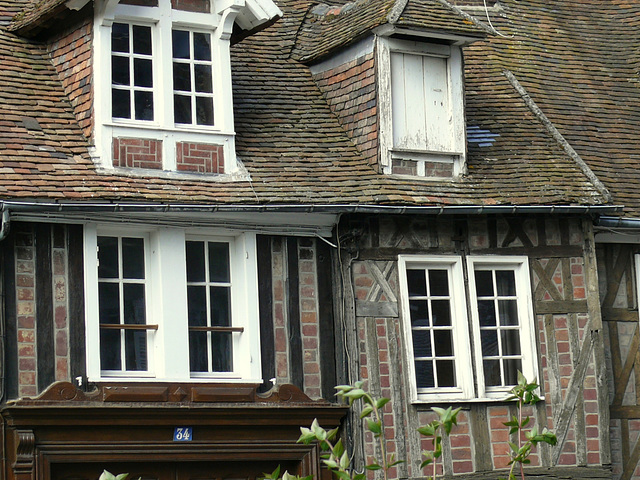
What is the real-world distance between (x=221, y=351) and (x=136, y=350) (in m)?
0.88

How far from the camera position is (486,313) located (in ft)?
50.0

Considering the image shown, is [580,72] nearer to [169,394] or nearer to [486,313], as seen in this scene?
[486,313]

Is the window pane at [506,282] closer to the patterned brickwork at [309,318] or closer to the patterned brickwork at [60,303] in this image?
the patterned brickwork at [309,318]

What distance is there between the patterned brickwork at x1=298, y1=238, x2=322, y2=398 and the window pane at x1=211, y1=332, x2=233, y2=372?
2.41 feet

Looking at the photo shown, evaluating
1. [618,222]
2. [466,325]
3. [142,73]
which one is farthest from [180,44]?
[618,222]

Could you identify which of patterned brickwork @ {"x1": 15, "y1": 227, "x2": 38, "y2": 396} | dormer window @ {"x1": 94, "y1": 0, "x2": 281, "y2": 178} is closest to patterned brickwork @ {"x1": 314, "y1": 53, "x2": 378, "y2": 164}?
dormer window @ {"x1": 94, "y1": 0, "x2": 281, "y2": 178}

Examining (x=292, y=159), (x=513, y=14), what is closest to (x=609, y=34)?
(x=513, y=14)

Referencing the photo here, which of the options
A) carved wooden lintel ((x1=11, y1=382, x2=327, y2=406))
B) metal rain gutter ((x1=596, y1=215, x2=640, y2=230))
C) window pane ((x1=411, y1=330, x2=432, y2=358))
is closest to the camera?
carved wooden lintel ((x1=11, y1=382, x2=327, y2=406))

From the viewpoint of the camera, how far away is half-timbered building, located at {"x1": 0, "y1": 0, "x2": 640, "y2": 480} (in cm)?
1355

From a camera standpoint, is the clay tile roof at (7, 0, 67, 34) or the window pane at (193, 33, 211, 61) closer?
the clay tile roof at (7, 0, 67, 34)

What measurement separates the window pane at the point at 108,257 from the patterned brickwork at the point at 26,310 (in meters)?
0.68

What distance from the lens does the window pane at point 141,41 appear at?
14617mm

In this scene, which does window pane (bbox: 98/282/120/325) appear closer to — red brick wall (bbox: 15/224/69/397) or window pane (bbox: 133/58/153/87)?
red brick wall (bbox: 15/224/69/397)

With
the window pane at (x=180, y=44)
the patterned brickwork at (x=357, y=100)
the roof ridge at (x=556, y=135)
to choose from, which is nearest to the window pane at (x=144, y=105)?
the window pane at (x=180, y=44)
